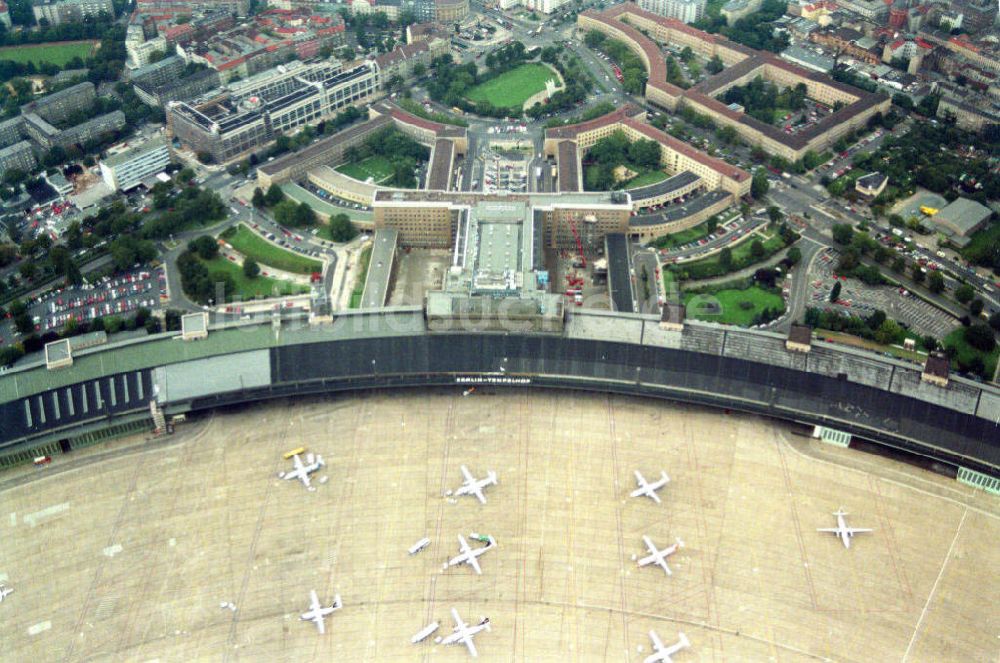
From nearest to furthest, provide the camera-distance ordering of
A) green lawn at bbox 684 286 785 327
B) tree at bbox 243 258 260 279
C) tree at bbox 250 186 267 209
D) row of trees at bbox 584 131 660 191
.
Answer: green lawn at bbox 684 286 785 327, tree at bbox 243 258 260 279, tree at bbox 250 186 267 209, row of trees at bbox 584 131 660 191

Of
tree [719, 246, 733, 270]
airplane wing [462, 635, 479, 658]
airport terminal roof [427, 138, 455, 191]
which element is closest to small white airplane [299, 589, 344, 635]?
airplane wing [462, 635, 479, 658]

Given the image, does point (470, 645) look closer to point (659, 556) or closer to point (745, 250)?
point (659, 556)

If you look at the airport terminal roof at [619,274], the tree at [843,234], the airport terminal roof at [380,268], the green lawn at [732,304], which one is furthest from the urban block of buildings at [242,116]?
the tree at [843,234]

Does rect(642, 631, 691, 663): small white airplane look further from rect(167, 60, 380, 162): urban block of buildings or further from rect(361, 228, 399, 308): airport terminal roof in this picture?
rect(167, 60, 380, 162): urban block of buildings

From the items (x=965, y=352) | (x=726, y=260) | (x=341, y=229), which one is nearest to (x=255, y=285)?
(x=341, y=229)

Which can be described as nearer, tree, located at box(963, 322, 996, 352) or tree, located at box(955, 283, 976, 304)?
tree, located at box(963, 322, 996, 352)

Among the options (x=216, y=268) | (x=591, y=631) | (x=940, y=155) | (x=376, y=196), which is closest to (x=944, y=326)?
(x=940, y=155)
